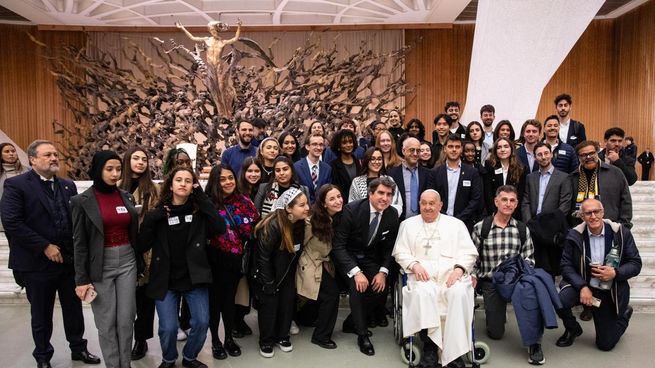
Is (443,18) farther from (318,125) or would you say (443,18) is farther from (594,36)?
(318,125)

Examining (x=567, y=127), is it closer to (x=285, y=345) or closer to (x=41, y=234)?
(x=285, y=345)

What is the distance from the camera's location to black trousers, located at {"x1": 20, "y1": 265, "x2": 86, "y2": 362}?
3.50 m

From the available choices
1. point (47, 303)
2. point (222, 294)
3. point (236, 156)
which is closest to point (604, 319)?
point (222, 294)

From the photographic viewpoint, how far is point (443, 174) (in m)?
4.77

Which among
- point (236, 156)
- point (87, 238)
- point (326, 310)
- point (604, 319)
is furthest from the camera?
point (236, 156)

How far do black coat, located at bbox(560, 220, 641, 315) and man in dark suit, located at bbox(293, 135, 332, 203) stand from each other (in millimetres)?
2122

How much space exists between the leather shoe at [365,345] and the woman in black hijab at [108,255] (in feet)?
5.41

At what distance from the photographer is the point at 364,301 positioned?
4074mm

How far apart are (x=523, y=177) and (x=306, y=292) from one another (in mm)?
2312

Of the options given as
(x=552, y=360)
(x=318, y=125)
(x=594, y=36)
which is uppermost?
(x=594, y=36)

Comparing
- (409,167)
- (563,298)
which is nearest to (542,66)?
(409,167)

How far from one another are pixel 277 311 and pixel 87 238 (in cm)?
150

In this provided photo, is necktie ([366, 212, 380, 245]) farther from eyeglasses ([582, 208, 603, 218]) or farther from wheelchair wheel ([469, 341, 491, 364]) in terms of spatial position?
eyeglasses ([582, 208, 603, 218])

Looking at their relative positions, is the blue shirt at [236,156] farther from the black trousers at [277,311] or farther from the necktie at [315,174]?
the black trousers at [277,311]
